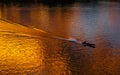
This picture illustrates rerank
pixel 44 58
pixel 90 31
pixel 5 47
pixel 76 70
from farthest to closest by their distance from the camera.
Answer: pixel 90 31
pixel 5 47
pixel 44 58
pixel 76 70

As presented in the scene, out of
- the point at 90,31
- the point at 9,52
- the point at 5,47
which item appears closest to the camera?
the point at 9,52

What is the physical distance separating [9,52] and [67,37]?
3581mm

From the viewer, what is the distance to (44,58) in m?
9.34

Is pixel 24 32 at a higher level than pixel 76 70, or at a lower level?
lower

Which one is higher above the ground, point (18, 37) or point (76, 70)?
point (76, 70)

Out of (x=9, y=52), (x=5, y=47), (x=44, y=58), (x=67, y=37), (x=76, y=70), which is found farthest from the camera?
(x=67, y=37)

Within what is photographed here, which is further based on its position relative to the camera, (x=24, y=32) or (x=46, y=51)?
(x=24, y=32)

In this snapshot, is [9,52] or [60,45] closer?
[9,52]

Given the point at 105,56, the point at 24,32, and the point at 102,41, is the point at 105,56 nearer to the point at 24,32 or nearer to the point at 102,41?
the point at 102,41

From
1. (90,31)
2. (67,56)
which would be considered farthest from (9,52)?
(90,31)

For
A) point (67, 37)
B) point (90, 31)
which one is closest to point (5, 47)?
point (67, 37)

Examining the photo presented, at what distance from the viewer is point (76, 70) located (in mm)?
8148

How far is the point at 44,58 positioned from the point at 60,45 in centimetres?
194

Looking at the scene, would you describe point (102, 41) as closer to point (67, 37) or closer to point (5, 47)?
point (67, 37)
